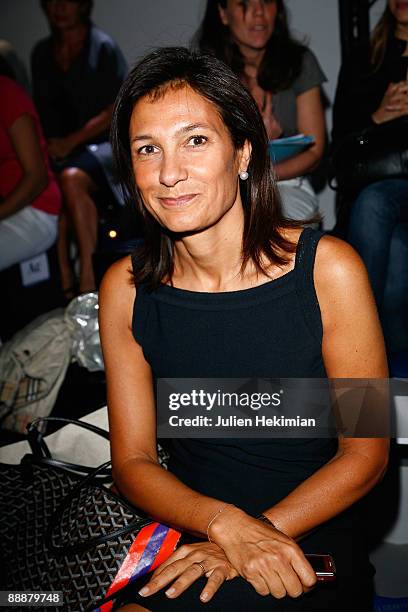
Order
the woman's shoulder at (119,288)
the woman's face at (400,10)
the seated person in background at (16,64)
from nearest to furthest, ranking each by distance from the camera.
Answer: the woman's shoulder at (119,288) < the woman's face at (400,10) < the seated person in background at (16,64)

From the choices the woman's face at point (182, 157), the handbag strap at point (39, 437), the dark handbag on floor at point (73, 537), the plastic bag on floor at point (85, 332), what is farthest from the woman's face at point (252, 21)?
the dark handbag on floor at point (73, 537)

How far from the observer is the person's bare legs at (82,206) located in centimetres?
326

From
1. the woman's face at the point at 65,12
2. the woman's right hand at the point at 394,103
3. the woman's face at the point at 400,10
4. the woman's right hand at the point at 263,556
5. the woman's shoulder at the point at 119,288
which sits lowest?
the woman's right hand at the point at 263,556

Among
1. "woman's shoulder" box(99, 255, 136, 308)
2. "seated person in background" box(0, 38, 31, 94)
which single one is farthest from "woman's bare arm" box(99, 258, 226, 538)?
"seated person in background" box(0, 38, 31, 94)

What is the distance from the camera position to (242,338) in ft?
4.14

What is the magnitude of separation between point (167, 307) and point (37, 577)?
0.54m

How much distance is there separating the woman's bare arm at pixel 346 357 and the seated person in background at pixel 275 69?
143cm

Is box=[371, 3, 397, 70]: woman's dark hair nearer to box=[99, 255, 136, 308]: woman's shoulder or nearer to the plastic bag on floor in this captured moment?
the plastic bag on floor

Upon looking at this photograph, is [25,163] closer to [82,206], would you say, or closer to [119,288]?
[82,206]

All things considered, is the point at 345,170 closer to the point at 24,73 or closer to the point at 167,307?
the point at 167,307

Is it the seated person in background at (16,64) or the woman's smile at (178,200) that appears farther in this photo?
the seated person in background at (16,64)

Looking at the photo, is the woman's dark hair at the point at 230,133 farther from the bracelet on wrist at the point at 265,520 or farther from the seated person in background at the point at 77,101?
the seated person in background at the point at 77,101

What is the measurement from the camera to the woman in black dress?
1.11 metres

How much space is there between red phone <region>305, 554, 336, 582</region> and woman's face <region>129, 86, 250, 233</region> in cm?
61
